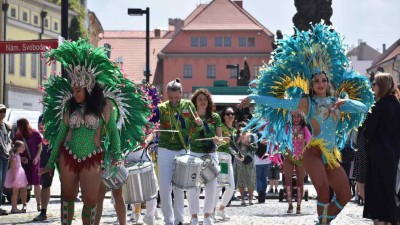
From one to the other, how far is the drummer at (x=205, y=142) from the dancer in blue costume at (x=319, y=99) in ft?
Result: 6.78

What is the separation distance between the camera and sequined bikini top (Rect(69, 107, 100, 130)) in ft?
40.0

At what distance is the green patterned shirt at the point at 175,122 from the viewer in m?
14.8

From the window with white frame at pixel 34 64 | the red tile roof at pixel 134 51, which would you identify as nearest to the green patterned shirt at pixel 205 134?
the window with white frame at pixel 34 64

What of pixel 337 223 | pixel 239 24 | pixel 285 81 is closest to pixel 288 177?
pixel 337 223

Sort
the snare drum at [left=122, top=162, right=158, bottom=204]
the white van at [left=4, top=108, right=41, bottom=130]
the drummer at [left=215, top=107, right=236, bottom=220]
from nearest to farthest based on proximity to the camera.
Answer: the snare drum at [left=122, top=162, right=158, bottom=204] → the drummer at [left=215, top=107, right=236, bottom=220] → the white van at [left=4, top=108, right=41, bottom=130]

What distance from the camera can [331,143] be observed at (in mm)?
12703

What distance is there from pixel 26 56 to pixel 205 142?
194 feet

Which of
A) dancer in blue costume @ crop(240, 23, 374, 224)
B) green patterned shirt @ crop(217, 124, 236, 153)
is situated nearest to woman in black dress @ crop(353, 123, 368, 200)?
dancer in blue costume @ crop(240, 23, 374, 224)

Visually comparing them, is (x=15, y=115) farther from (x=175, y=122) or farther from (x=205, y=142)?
(x=175, y=122)

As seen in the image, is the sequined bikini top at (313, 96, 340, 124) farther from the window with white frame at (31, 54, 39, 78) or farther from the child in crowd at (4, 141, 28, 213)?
the window with white frame at (31, 54, 39, 78)

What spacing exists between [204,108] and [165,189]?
176 cm

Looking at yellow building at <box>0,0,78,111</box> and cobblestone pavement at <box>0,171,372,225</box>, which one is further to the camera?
yellow building at <box>0,0,78,111</box>

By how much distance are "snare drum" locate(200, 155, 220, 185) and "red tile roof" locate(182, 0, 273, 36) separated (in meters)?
107

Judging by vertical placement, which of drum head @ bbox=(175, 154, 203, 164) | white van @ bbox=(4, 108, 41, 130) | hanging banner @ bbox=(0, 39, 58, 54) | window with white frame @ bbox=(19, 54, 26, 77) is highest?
window with white frame @ bbox=(19, 54, 26, 77)
